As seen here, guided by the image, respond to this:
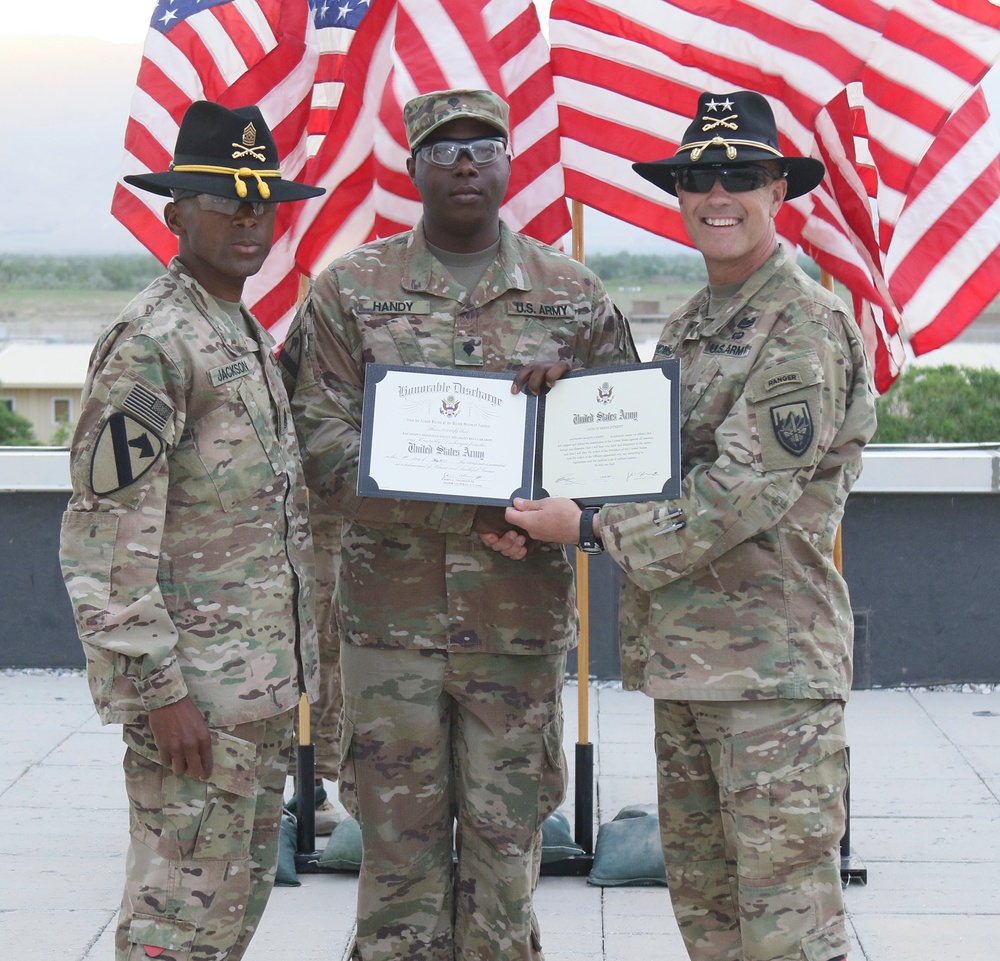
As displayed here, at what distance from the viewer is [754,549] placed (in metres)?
3.25

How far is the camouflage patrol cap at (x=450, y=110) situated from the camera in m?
3.47

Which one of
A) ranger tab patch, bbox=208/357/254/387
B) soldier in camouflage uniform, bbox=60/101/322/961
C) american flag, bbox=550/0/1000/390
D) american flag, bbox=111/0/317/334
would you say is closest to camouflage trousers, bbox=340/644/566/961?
soldier in camouflage uniform, bbox=60/101/322/961

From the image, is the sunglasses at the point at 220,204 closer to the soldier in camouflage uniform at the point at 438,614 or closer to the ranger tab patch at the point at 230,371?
the ranger tab patch at the point at 230,371

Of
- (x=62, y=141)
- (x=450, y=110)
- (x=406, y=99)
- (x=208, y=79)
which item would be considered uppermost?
(x=62, y=141)

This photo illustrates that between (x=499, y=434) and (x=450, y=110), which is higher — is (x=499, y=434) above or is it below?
below

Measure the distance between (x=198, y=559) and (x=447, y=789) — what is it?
111 centimetres

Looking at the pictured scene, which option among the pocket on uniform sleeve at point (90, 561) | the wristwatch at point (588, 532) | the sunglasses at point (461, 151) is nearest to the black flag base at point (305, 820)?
the wristwatch at point (588, 532)

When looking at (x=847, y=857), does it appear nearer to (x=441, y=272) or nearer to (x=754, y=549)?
(x=754, y=549)

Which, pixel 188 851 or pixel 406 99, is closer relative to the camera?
pixel 188 851

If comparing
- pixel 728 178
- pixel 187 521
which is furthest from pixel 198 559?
pixel 728 178

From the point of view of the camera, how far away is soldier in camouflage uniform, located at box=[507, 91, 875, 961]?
3.16 m

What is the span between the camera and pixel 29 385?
33.2 feet

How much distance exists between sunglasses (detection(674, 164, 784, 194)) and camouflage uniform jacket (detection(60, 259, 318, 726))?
3.89 feet

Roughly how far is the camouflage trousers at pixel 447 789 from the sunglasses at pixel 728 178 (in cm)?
137
